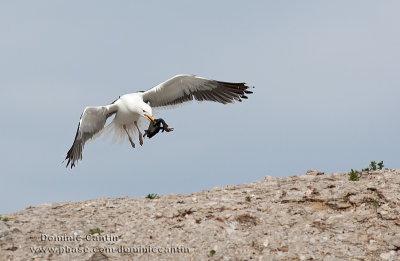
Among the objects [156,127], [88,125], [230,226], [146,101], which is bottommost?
[230,226]

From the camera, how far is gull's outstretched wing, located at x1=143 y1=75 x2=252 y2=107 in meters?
16.5

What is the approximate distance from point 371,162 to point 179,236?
5.95 m

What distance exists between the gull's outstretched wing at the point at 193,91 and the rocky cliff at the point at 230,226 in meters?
4.30

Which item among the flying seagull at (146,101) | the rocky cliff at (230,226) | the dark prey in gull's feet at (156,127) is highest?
the flying seagull at (146,101)

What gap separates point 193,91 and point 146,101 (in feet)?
5.12

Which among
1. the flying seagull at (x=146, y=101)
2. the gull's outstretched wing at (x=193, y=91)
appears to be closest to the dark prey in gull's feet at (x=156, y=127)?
the flying seagull at (x=146, y=101)

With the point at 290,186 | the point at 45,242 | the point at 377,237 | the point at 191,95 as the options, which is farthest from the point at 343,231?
the point at 191,95

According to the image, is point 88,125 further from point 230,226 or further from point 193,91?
point 230,226

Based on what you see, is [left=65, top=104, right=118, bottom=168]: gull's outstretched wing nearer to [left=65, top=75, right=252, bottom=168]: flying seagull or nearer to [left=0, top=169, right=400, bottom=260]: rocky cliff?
[left=65, top=75, right=252, bottom=168]: flying seagull

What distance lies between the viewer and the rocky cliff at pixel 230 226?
35.9 ft

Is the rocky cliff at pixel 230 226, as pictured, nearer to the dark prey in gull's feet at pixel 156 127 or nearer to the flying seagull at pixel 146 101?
the dark prey in gull's feet at pixel 156 127

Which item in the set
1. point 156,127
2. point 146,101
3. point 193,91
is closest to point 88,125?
point 146,101

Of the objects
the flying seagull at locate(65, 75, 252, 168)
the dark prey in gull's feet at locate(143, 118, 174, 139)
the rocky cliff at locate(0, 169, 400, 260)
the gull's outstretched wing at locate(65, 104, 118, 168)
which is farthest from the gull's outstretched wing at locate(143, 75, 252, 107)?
the rocky cliff at locate(0, 169, 400, 260)

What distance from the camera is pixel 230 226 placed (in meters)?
11.6
